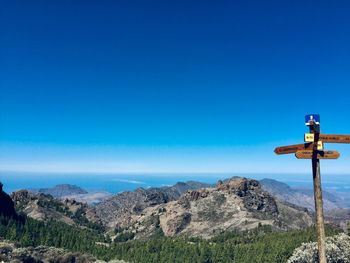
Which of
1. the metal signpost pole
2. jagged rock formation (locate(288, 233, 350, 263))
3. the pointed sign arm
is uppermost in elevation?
the pointed sign arm

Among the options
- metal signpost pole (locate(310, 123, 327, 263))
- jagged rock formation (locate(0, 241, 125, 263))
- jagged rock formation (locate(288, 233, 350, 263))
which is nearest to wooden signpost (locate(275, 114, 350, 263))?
metal signpost pole (locate(310, 123, 327, 263))

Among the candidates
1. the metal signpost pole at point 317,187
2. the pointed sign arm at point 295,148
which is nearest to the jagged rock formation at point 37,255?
the metal signpost pole at point 317,187

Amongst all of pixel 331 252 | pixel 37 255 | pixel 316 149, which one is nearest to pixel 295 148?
pixel 316 149

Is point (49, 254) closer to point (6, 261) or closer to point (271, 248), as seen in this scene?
point (6, 261)

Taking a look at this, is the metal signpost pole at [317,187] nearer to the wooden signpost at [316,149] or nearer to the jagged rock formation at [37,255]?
the wooden signpost at [316,149]

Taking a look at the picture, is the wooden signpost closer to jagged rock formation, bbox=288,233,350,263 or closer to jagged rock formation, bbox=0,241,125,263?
jagged rock formation, bbox=288,233,350,263

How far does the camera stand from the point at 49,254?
177 meters

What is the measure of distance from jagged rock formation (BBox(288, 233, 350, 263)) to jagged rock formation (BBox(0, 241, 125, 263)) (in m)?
A: 94.5

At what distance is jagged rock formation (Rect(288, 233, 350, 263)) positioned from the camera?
104 metres

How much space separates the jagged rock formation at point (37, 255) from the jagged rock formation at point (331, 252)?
310 feet

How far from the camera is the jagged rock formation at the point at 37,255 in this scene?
495 feet

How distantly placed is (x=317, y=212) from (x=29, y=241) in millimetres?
200354

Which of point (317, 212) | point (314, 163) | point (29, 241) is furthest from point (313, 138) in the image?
point (29, 241)

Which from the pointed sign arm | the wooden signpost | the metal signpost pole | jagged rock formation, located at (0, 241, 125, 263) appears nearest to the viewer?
the wooden signpost
